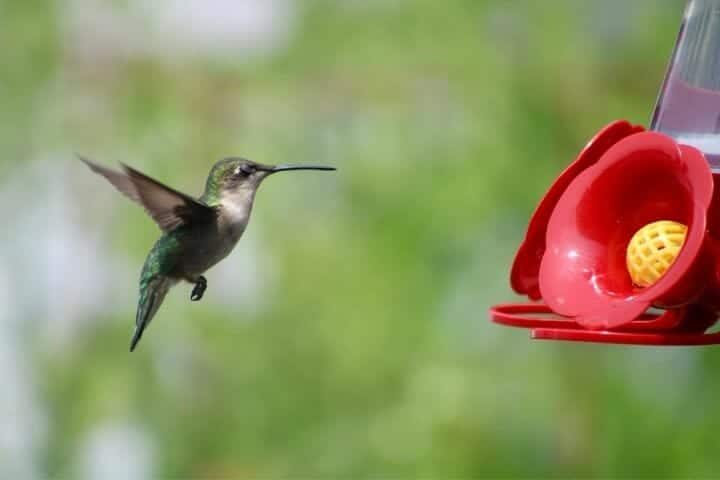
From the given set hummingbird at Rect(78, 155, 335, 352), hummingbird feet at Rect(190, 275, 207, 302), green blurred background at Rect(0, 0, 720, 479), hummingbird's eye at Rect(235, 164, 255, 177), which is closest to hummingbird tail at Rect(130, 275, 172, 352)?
hummingbird at Rect(78, 155, 335, 352)

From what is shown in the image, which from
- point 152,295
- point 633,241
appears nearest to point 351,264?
point 152,295

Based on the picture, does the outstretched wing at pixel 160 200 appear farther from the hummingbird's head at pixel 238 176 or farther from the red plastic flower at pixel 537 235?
the red plastic flower at pixel 537 235

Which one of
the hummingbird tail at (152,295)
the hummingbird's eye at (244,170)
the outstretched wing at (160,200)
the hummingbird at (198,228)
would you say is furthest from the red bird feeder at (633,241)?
the hummingbird tail at (152,295)

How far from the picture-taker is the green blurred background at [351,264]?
5.80 metres

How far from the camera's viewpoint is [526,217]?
5.85 metres

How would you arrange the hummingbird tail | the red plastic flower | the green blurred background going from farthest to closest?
1. the green blurred background
2. the hummingbird tail
3. the red plastic flower

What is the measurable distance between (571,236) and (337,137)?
371 centimetres

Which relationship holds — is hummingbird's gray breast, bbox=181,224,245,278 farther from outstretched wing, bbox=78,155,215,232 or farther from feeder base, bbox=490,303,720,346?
feeder base, bbox=490,303,720,346

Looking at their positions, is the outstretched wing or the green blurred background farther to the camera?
the green blurred background

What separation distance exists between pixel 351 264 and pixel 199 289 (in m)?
2.76

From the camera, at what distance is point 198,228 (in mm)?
3199

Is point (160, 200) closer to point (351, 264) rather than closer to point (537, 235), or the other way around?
point (537, 235)

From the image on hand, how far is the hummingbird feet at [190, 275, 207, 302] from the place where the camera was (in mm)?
3189

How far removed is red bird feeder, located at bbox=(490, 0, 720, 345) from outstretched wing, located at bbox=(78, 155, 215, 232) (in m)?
0.90
